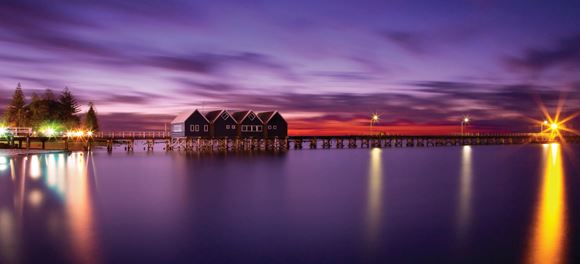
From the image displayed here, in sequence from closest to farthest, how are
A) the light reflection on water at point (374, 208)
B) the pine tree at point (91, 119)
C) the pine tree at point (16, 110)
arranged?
the light reflection on water at point (374, 208) < the pine tree at point (16, 110) < the pine tree at point (91, 119)

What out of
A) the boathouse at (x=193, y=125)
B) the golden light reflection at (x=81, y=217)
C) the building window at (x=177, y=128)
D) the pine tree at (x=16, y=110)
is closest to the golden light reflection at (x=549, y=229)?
the golden light reflection at (x=81, y=217)

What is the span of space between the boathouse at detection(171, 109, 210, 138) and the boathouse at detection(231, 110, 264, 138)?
16.7 ft

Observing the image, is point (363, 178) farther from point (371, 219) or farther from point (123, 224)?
point (123, 224)

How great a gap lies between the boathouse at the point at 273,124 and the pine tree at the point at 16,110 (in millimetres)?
45169

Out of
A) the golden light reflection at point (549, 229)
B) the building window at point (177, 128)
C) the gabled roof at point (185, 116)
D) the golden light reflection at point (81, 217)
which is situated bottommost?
the golden light reflection at point (549, 229)

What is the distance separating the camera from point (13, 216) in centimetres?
1573

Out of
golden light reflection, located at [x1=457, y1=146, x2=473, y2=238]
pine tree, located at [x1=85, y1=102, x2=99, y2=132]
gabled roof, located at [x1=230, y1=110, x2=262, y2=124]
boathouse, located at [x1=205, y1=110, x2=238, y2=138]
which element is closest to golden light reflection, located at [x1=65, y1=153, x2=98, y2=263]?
golden light reflection, located at [x1=457, y1=146, x2=473, y2=238]

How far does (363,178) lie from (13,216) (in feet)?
72.8

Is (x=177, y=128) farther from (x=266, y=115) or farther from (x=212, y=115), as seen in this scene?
(x=266, y=115)

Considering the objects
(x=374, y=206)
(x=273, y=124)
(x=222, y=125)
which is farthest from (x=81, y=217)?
(x=273, y=124)

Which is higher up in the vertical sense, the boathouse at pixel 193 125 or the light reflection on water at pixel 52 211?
the boathouse at pixel 193 125

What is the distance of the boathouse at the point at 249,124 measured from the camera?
66.9 meters

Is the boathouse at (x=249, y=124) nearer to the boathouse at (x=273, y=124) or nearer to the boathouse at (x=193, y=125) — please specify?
the boathouse at (x=273, y=124)

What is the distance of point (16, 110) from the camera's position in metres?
82.2
